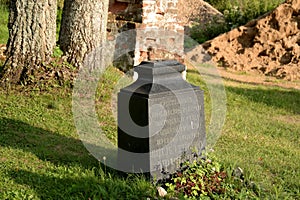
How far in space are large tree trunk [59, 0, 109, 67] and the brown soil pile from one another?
4.91 meters

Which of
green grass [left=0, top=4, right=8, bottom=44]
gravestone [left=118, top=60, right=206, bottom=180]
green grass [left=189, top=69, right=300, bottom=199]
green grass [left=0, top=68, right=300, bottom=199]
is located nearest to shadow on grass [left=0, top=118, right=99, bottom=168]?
green grass [left=0, top=68, right=300, bottom=199]

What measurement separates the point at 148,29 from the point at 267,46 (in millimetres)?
4558

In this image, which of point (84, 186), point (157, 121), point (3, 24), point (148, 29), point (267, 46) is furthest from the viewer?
point (3, 24)

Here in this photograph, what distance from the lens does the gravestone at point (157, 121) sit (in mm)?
4277

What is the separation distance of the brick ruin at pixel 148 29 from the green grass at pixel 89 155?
682mm

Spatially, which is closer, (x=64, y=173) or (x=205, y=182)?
(x=205, y=182)

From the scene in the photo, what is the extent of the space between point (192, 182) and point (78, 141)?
185cm

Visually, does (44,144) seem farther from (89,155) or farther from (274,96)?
(274,96)

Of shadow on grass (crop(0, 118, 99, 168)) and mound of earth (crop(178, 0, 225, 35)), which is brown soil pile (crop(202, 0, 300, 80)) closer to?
mound of earth (crop(178, 0, 225, 35))

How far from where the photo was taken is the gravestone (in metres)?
4.28

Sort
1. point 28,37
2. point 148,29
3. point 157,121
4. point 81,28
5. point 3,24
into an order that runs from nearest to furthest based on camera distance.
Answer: point 157,121
point 28,37
point 81,28
point 148,29
point 3,24

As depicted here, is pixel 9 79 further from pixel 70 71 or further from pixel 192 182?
pixel 192 182

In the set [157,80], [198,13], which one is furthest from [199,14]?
[157,80]

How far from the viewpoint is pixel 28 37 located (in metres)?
6.70
